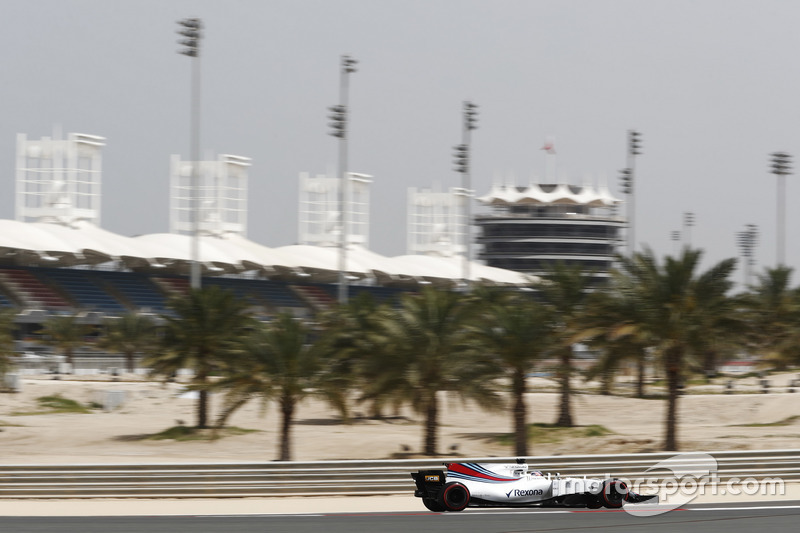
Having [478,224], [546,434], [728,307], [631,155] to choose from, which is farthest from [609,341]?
[478,224]

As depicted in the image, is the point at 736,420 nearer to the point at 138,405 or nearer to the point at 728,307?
the point at 728,307

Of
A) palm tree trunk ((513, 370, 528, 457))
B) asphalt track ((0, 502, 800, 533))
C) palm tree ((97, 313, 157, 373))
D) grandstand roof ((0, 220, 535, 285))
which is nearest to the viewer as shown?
asphalt track ((0, 502, 800, 533))

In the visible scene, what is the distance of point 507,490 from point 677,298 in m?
15.4

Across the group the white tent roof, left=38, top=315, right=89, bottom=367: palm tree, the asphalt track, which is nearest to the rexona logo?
the asphalt track

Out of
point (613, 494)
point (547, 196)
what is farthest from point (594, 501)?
point (547, 196)

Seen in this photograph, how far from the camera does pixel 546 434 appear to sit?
136 feet

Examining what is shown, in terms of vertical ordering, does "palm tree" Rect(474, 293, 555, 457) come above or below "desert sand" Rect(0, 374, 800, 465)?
above

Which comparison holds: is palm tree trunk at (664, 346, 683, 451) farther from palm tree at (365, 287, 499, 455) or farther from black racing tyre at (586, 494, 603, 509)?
black racing tyre at (586, 494, 603, 509)

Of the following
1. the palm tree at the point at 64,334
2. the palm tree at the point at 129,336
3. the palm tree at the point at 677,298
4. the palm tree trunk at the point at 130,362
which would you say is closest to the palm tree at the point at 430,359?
the palm tree at the point at 677,298

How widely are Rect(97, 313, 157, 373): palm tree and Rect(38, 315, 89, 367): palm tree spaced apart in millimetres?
1949

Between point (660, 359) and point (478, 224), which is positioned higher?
point (478, 224)

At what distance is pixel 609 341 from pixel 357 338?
1582cm

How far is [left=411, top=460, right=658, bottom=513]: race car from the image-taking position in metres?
16.6

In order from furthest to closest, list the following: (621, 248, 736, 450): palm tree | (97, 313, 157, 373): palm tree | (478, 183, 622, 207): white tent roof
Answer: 1. (478, 183, 622, 207): white tent roof
2. (97, 313, 157, 373): palm tree
3. (621, 248, 736, 450): palm tree
